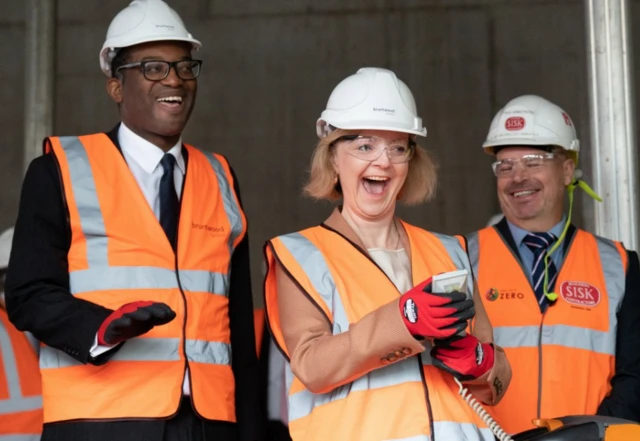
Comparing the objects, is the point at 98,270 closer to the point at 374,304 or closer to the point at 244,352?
the point at 244,352

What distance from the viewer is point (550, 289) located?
4.33 m

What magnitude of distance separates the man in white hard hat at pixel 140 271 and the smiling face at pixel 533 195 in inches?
50.3

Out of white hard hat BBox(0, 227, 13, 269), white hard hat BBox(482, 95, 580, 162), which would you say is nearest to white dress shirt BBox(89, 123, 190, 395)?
white hard hat BBox(0, 227, 13, 269)

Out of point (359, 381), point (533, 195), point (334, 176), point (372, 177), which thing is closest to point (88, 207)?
point (334, 176)

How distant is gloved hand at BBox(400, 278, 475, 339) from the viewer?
290 cm

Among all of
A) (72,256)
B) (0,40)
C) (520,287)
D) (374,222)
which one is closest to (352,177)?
(374,222)

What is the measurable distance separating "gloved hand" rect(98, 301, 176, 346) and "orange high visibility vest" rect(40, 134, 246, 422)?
20 centimetres

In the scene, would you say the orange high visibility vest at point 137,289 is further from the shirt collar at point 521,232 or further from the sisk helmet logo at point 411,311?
the shirt collar at point 521,232

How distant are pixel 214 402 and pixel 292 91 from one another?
4649 millimetres

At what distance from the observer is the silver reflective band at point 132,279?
3432 mm

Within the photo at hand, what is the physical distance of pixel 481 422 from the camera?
321 cm

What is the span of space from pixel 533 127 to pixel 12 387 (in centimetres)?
237

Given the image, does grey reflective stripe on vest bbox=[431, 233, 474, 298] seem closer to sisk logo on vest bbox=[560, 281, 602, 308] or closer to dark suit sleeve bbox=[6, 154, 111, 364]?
sisk logo on vest bbox=[560, 281, 602, 308]

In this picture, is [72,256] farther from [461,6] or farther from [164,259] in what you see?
[461,6]
